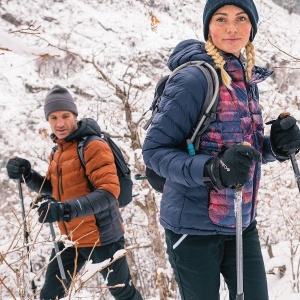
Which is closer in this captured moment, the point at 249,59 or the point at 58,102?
the point at 249,59

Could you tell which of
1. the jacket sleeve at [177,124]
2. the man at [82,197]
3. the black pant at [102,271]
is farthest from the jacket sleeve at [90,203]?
the jacket sleeve at [177,124]

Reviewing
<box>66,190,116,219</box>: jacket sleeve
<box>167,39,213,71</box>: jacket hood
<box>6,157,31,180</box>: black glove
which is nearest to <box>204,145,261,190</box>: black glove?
<box>167,39,213,71</box>: jacket hood

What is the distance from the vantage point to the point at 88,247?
10.2ft

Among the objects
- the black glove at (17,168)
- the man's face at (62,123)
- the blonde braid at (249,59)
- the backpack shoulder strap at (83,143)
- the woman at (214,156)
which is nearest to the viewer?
the woman at (214,156)

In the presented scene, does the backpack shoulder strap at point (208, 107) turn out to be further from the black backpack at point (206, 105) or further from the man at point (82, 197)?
the man at point (82, 197)

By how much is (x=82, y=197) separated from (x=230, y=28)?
1585 mm

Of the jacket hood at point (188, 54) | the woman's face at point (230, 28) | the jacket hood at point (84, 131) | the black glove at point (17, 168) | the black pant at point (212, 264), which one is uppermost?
the woman's face at point (230, 28)

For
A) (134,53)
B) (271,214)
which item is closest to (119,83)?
(134,53)

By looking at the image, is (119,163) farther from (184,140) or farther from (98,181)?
(184,140)

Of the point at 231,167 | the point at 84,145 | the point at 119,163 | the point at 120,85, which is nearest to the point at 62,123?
the point at 84,145

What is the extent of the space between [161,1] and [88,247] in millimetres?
16383

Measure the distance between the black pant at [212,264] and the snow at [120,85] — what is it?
3.09 m

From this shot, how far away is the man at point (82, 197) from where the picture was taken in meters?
2.87

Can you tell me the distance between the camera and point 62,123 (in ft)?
10.6
